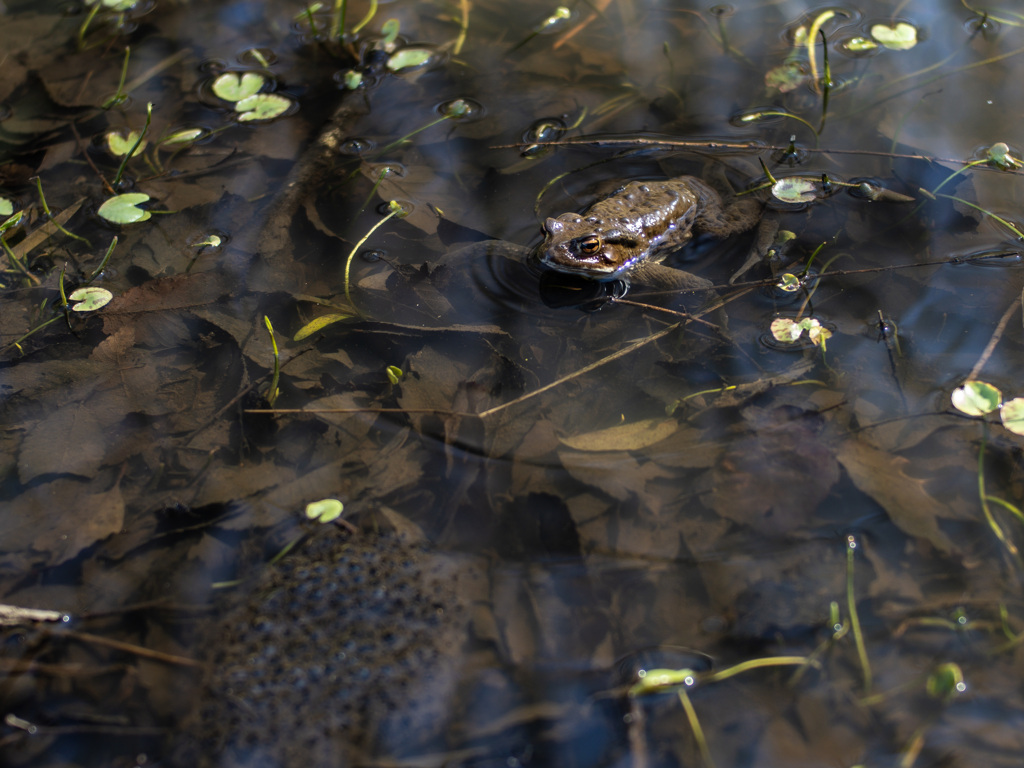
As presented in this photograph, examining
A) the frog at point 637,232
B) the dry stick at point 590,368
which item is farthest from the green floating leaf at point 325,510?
the frog at point 637,232

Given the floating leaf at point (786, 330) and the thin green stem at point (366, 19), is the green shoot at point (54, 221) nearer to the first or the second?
the thin green stem at point (366, 19)

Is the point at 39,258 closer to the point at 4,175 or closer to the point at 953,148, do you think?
the point at 4,175

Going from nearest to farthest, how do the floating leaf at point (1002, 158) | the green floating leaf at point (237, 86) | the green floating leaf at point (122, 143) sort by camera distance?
the floating leaf at point (1002, 158) < the green floating leaf at point (122, 143) < the green floating leaf at point (237, 86)

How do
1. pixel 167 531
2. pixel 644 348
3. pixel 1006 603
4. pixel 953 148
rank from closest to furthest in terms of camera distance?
pixel 1006 603
pixel 167 531
pixel 644 348
pixel 953 148

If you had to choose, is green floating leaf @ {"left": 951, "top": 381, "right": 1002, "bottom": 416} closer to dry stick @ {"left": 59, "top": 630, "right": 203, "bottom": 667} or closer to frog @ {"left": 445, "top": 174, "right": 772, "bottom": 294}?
frog @ {"left": 445, "top": 174, "right": 772, "bottom": 294}

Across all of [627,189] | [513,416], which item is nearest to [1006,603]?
[513,416]

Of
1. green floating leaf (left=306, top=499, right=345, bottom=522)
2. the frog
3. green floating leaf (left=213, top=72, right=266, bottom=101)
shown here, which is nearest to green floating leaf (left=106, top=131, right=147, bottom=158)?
green floating leaf (left=213, top=72, right=266, bottom=101)
